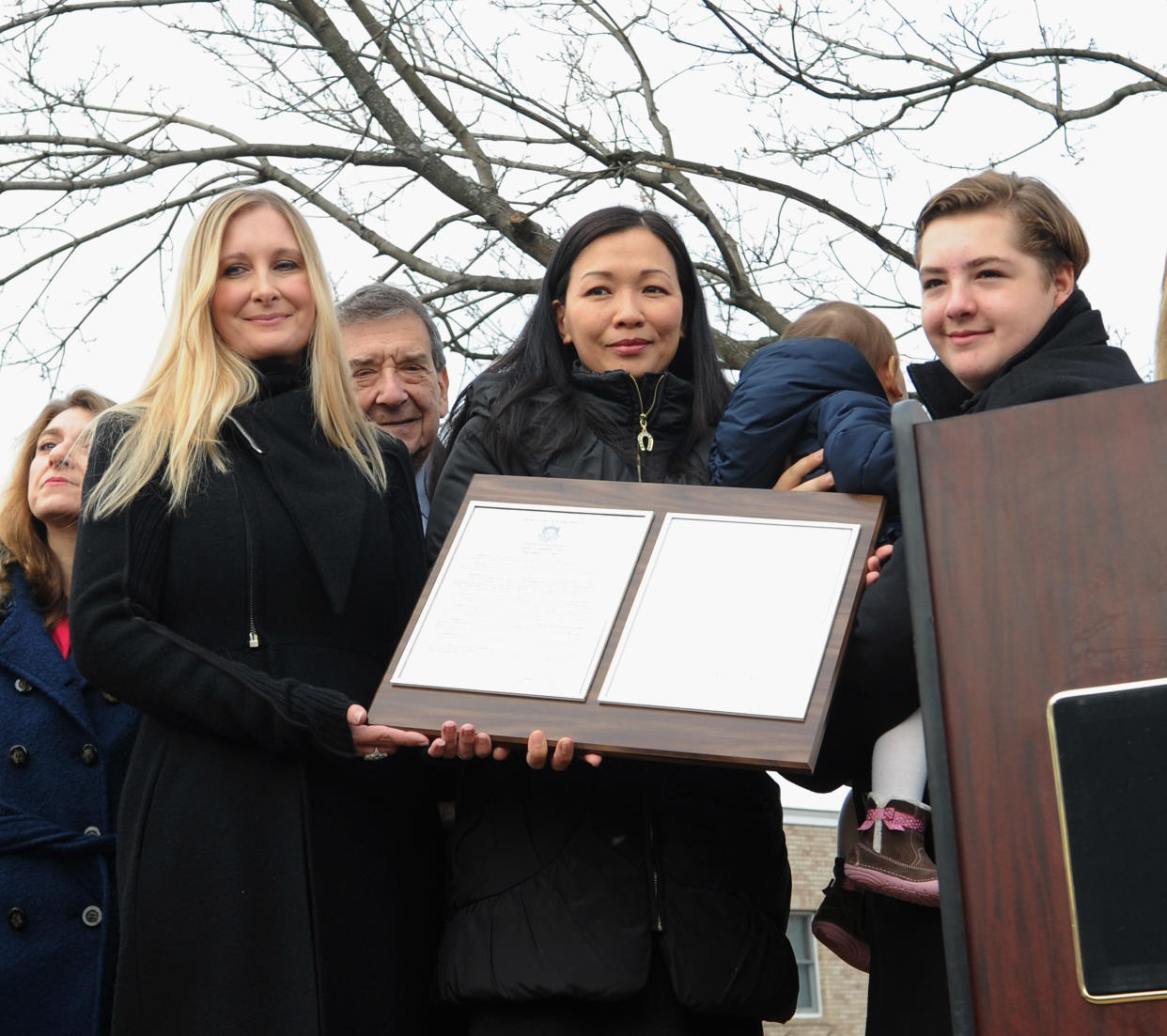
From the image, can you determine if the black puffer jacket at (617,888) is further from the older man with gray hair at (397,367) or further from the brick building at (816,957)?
the brick building at (816,957)

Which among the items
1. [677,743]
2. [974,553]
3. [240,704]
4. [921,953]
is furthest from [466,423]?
[974,553]

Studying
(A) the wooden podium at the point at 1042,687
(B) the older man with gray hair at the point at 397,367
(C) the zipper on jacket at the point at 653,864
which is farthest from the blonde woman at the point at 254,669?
(A) the wooden podium at the point at 1042,687

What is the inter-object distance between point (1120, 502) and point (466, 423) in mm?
1988

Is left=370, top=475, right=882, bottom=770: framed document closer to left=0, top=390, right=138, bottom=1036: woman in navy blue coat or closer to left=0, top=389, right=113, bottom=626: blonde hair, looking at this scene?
left=0, top=390, right=138, bottom=1036: woman in navy blue coat

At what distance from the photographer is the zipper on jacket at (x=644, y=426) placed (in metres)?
3.57

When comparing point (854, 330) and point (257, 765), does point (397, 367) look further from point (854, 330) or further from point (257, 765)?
point (257, 765)

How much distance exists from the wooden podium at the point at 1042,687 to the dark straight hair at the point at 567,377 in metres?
1.58

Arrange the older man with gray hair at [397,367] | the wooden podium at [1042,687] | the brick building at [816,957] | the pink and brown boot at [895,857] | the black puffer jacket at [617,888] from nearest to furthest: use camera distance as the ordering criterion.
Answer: the wooden podium at [1042,687] < the pink and brown boot at [895,857] < the black puffer jacket at [617,888] < the older man with gray hair at [397,367] < the brick building at [816,957]

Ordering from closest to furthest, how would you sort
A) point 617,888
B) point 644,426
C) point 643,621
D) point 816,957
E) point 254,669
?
point 643,621 → point 617,888 → point 254,669 → point 644,426 → point 816,957

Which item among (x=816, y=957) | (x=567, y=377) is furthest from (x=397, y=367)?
(x=816, y=957)

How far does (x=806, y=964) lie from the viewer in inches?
1034

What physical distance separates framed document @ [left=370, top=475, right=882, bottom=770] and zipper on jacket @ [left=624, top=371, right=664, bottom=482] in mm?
340

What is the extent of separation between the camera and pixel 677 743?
9.09 ft

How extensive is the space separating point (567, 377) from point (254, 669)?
0.99 meters
